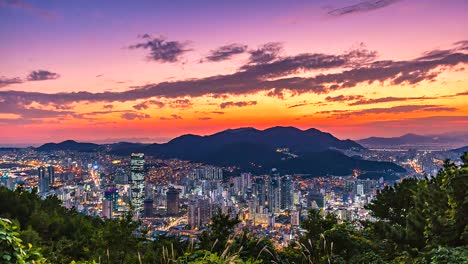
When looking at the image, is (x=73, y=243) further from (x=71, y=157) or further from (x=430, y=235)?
(x=71, y=157)

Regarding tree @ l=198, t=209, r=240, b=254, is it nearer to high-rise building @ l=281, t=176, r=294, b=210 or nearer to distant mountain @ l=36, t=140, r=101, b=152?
high-rise building @ l=281, t=176, r=294, b=210

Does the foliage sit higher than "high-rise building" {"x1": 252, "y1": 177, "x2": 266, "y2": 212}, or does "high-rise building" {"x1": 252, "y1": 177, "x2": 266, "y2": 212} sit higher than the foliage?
the foliage

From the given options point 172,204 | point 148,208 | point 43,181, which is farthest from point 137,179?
point 172,204

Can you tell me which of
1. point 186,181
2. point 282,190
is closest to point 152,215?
point 282,190

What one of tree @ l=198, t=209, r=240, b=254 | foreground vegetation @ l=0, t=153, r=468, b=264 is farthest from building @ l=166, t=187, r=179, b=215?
tree @ l=198, t=209, r=240, b=254

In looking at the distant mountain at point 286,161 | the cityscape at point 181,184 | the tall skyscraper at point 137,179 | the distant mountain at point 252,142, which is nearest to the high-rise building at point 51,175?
the cityscape at point 181,184

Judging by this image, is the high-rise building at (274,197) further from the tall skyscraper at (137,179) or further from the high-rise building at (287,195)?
the tall skyscraper at (137,179)

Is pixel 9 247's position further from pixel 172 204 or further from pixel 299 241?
pixel 172 204
